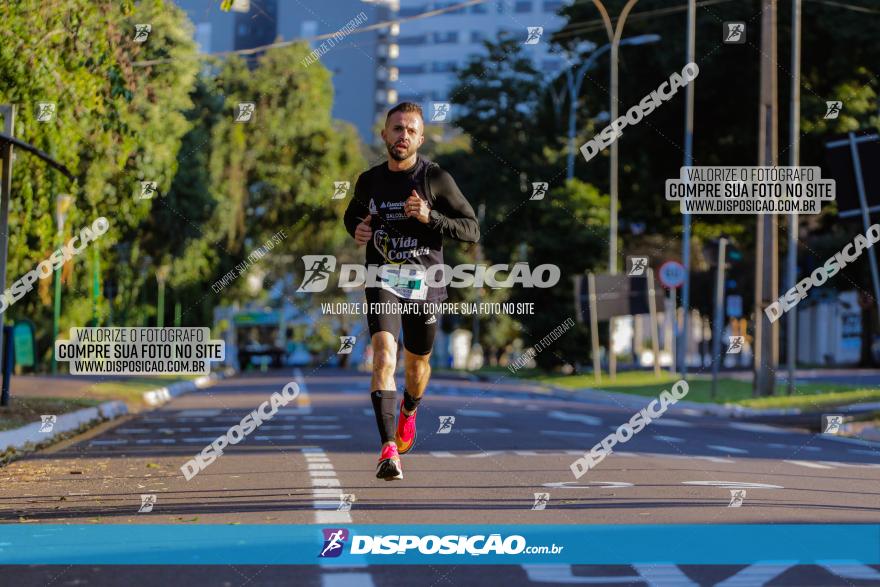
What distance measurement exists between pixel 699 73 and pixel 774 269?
19.9m

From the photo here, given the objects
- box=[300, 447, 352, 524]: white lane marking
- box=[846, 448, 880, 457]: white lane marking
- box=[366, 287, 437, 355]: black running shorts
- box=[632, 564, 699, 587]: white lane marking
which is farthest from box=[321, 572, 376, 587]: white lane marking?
box=[846, 448, 880, 457]: white lane marking

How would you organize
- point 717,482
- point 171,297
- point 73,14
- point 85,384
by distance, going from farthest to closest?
point 171,297, point 85,384, point 73,14, point 717,482

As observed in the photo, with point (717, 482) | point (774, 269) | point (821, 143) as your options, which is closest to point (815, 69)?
point (821, 143)

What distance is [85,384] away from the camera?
103 ft

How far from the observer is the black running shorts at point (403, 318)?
33.8ft

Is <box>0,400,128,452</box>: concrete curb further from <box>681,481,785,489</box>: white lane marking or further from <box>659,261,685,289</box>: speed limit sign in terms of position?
<box>659,261,685,289</box>: speed limit sign

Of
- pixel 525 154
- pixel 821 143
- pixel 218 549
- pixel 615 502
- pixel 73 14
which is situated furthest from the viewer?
pixel 525 154

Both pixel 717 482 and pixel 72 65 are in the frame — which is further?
pixel 72 65

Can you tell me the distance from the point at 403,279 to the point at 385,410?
0.83m

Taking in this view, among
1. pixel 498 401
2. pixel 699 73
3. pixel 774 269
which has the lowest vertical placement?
pixel 498 401

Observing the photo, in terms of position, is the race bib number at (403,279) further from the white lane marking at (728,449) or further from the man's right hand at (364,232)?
the white lane marking at (728,449)

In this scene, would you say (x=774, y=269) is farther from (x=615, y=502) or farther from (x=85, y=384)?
(x=615, y=502)

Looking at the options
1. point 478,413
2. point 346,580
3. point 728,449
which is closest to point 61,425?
point 478,413

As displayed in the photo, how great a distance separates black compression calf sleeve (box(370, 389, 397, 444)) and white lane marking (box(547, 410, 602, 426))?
1244cm
